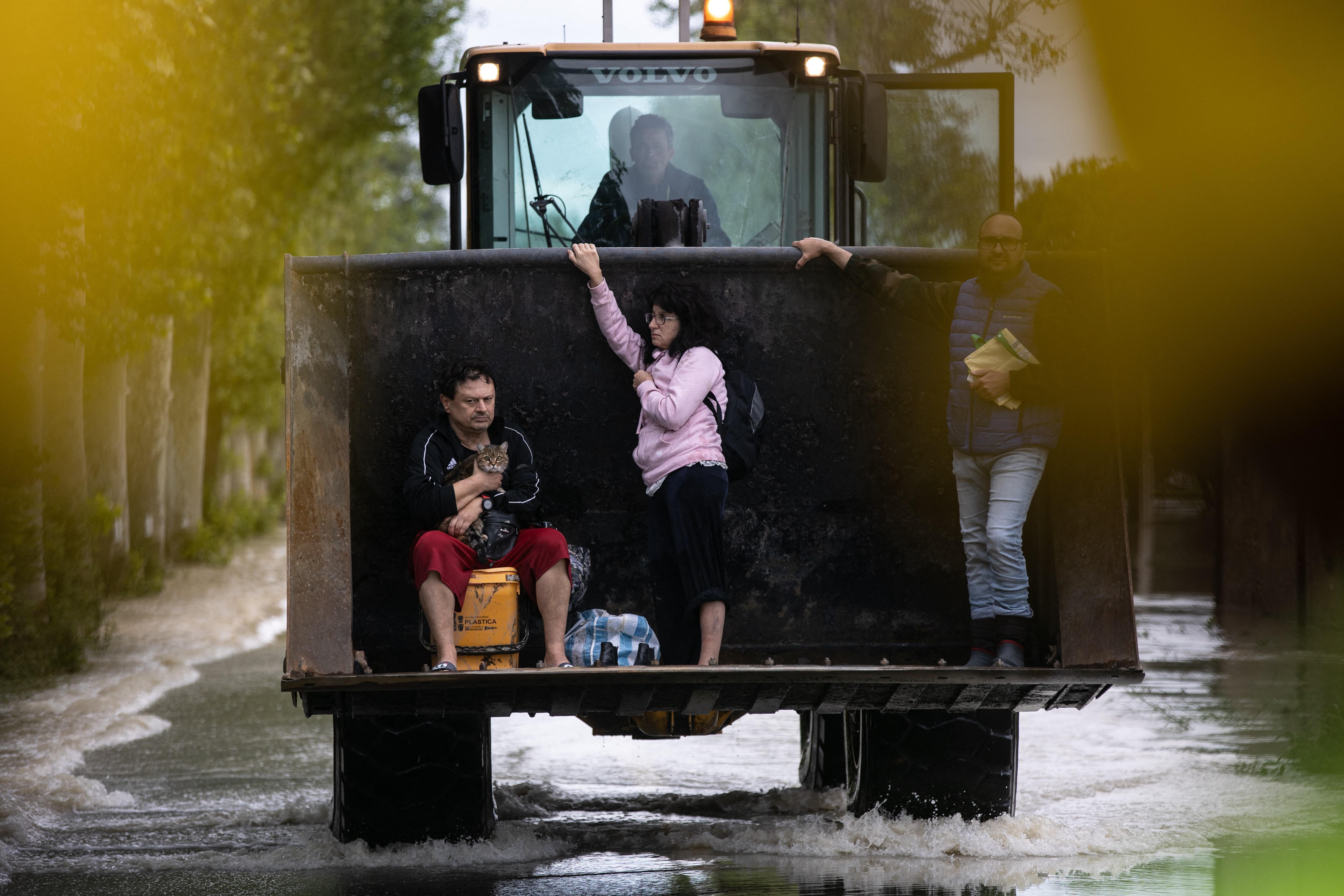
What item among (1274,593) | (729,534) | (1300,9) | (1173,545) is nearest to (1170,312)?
(1274,593)

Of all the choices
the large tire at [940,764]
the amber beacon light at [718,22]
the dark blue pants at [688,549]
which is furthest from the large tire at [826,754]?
the amber beacon light at [718,22]

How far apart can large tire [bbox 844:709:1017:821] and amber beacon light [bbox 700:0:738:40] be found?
3.26m

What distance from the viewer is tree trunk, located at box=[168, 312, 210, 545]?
20641 millimetres

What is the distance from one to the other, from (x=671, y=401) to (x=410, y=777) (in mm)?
1773

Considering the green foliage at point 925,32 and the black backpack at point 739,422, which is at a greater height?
the green foliage at point 925,32

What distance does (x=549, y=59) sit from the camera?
7.59m

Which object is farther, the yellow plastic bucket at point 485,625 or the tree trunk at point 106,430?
the tree trunk at point 106,430

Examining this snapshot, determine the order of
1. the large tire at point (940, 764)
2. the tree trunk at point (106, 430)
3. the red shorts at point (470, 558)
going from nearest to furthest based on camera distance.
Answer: the red shorts at point (470, 558) → the large tire at point (940, 764) → the tree trunk at point (106, 430)

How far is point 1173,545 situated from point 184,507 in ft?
40.0

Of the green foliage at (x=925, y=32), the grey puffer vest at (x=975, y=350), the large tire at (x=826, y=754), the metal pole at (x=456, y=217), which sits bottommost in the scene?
the large tire at (x=826, y=754)

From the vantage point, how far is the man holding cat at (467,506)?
5539 mm

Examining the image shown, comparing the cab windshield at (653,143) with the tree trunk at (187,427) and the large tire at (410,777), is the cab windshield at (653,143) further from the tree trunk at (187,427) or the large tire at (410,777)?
the tree trunk at (187,427)

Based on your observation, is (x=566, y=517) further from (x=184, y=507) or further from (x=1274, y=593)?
(x=184, y=507)

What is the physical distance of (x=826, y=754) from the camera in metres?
7.71
